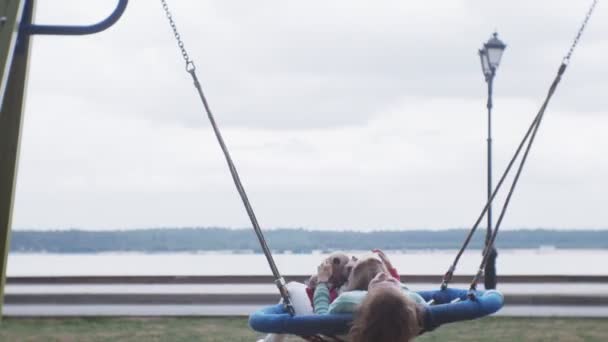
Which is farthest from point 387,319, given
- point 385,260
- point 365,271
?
point 385,260

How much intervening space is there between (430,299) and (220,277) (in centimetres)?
780

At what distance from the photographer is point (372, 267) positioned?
3.74 m

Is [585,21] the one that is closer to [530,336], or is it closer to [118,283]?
[530,336]

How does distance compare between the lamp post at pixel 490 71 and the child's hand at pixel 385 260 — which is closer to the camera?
the child's hand at pixel 385 260

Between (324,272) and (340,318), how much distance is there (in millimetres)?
569

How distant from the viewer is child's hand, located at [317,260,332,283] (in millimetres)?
4000

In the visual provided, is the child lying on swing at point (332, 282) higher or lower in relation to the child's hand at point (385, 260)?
lower

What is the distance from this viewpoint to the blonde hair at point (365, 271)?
3.74 m

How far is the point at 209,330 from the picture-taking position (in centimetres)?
909

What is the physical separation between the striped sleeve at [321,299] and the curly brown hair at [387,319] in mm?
889

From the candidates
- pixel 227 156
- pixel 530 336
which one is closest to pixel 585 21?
pixel 227 156

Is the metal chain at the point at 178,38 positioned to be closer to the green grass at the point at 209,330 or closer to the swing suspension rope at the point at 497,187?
the swing suspension rope at the point at 497,187

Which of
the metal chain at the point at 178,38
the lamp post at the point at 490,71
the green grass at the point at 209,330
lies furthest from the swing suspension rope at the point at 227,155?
the lamp post at the point at 490,71

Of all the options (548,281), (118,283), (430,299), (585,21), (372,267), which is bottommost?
(118,283)
